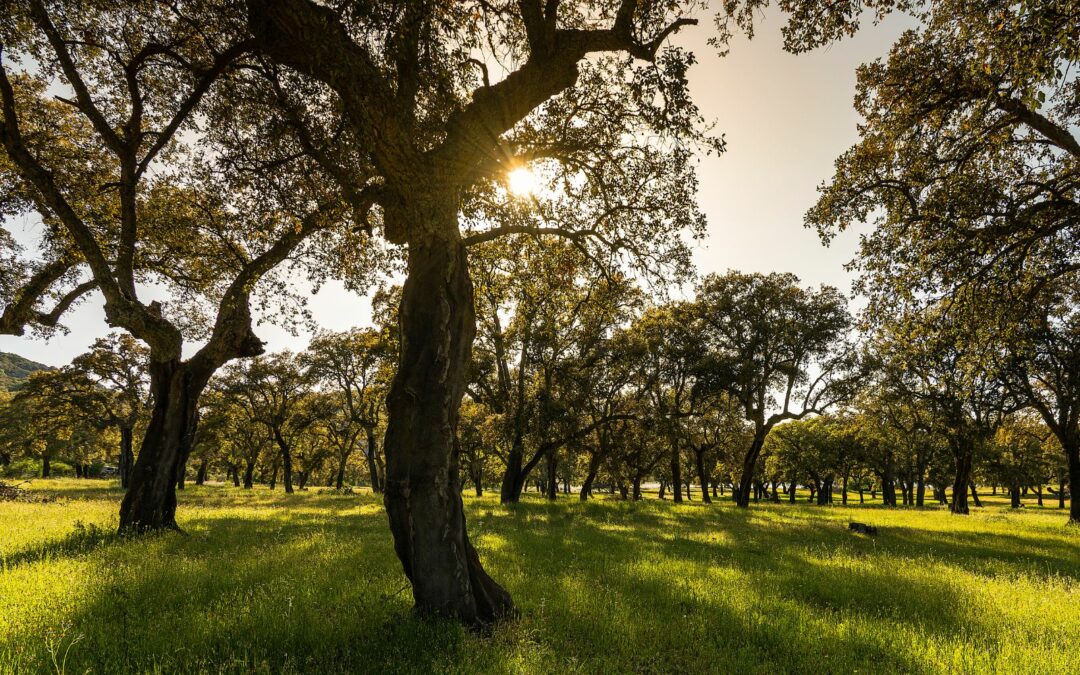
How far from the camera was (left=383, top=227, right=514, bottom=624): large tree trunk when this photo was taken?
595cm

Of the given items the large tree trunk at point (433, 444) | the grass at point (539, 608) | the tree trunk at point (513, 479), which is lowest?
the tree trunk at point (513, 479)

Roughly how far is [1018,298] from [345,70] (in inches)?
682

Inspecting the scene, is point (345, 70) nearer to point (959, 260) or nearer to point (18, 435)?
point (959, 260)

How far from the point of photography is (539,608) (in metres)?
6.92

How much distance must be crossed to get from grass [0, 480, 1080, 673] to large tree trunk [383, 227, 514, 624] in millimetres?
528

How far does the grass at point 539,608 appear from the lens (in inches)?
196

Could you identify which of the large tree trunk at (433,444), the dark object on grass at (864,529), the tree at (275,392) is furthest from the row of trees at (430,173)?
the tree at (275,392)

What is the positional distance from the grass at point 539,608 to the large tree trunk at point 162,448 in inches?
35.4

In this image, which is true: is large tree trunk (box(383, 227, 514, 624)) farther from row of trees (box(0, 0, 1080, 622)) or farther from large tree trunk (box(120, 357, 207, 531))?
large tree trunk (box(120, 357, 207, 531))

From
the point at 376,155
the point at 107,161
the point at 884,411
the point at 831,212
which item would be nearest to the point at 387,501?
the point at 376,155

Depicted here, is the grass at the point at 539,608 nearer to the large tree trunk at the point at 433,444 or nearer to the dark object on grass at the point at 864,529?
the large tree trunk at the point at 433,444

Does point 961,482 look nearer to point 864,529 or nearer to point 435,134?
point 864,529

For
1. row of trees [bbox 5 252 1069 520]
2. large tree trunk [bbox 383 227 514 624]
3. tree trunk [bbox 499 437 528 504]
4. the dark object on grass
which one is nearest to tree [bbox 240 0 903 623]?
large tree trunk [bbox 383 227 514 624]

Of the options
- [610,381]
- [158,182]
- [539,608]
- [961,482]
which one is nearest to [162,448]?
[158,182]
